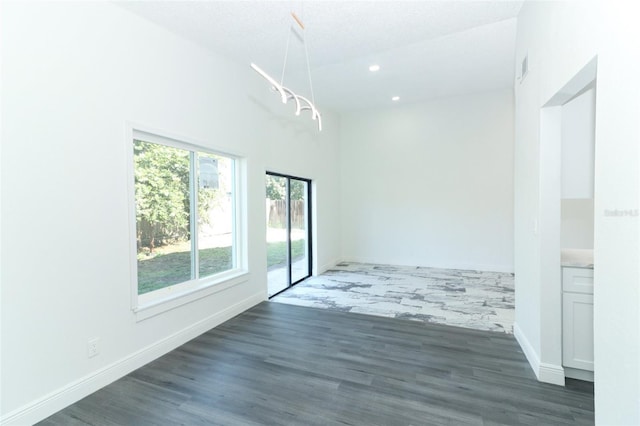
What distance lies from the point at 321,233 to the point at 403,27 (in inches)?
164

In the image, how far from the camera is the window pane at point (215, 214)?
362 cm

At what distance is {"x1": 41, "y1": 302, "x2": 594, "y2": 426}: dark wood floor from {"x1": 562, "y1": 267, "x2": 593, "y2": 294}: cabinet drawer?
754mm

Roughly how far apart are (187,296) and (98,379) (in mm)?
1010

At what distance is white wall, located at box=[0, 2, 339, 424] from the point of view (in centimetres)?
195

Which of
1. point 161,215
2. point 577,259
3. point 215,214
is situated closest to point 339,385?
point 577,259

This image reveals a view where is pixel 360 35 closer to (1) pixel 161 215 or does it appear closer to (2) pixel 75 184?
(1) pixel 161 215

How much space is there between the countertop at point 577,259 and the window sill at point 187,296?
3519mm

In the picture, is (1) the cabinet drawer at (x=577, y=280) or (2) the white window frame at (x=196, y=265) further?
(2) the white window frame at (x=196, y=265)

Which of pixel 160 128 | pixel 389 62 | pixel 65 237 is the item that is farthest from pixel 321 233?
pixel 65 237

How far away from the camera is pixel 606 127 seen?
1.44 metres

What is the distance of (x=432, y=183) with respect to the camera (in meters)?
6.58

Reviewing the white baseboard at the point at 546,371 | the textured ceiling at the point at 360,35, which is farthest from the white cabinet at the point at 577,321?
the textured ceiling at the point at 360,35

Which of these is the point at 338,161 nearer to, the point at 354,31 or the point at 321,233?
the point at 321,233

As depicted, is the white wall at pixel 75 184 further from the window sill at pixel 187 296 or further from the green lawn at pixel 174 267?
the green lawn at pixel 174 267
